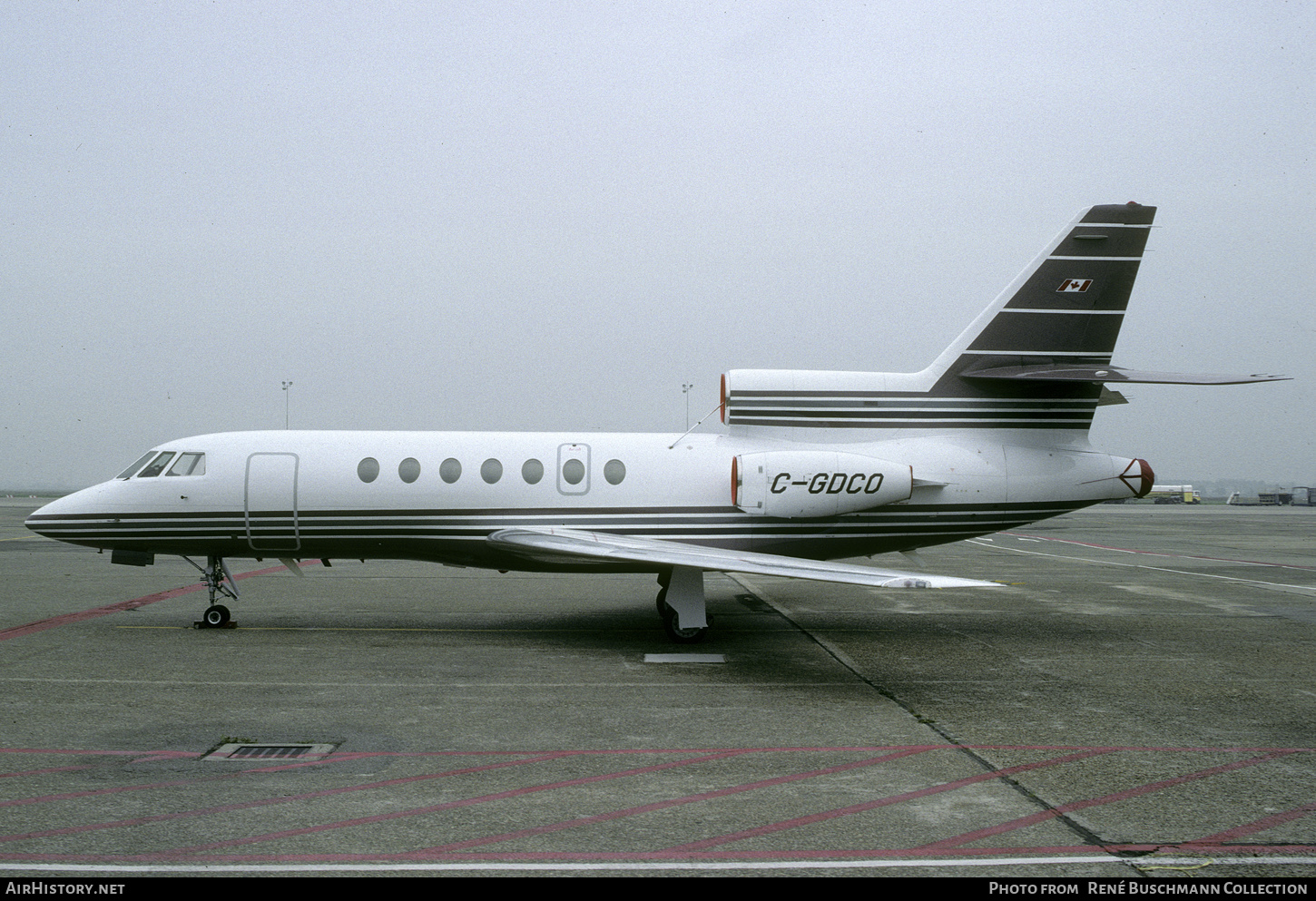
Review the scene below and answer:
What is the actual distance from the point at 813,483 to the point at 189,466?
9.44 meters

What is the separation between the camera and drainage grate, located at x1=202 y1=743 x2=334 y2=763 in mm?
7402

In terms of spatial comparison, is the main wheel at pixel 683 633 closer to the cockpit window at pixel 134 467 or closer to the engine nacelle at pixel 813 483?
the engine nacelle at pixel 813 483

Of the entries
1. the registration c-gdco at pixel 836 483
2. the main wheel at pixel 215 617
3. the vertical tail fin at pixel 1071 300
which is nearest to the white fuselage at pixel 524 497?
the registration c-gdco at pixel 836 483

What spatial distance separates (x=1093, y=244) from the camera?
13.9 metres

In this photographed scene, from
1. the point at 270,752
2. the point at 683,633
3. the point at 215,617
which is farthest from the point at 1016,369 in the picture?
the point at 215,617

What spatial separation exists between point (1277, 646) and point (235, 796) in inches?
518

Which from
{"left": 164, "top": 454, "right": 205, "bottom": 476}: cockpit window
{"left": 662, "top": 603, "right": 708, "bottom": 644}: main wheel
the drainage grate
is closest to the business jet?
{"left": 164, "top": 454, "right": 205, "bottom": 476}: cockpit window

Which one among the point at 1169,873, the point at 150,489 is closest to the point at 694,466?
the point at 150,489

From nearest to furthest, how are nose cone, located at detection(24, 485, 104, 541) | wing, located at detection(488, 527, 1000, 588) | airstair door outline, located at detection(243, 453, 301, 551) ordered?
wing, located at detection(488, 527, 1000, 588) → airstair door outline, located at detection(243, 453, 301, 551) → nose cone, located at detection(24, 485, 104, 541)

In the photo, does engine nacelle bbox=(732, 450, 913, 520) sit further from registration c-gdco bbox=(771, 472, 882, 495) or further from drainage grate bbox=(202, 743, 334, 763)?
drainage grate bbox=(202, 743, 334, 763)

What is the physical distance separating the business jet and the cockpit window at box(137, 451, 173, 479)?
54 millimetres

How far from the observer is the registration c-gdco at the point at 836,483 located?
13148mm

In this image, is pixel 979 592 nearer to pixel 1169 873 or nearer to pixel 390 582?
pixel 390 582

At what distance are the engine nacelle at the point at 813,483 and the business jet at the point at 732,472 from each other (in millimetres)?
306
